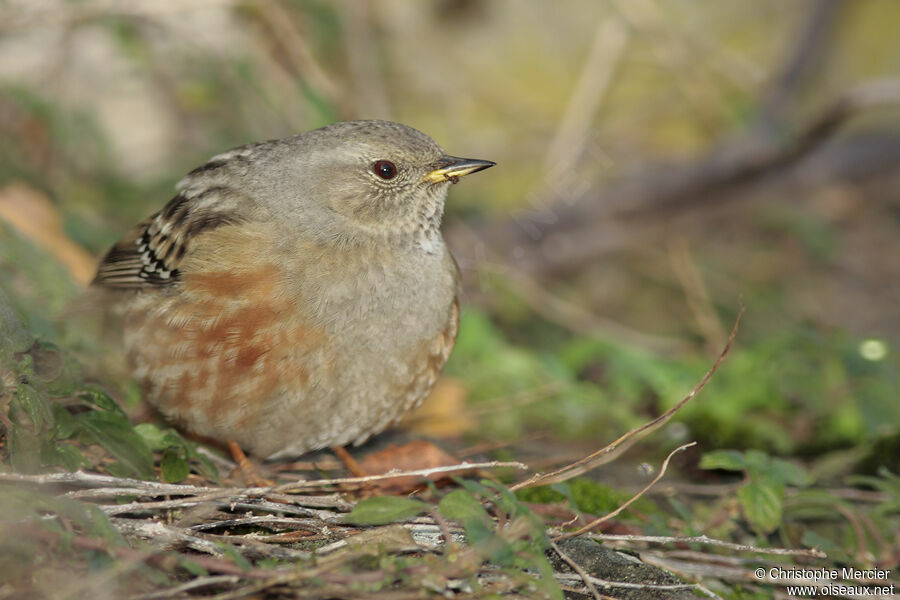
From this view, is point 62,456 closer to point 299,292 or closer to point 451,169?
point 299,292

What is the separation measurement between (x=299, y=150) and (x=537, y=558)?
7.92ft

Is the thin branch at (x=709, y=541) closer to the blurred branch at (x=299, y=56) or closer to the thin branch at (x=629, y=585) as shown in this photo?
the thin branch at (x=629, y=585)

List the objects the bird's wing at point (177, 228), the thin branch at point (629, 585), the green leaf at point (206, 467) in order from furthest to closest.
A: the bird's wing at point (177, 228), the green leaf at point (206, 467), the thin branch at point (629, 585)

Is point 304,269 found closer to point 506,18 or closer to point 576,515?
point 576,515

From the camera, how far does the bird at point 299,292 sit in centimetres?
378

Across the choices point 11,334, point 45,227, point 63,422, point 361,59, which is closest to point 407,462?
point 63,422

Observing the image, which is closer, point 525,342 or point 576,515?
point 576,515

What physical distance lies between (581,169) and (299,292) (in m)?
5.12

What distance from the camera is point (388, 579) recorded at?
2.66m

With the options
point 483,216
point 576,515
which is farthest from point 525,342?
point 576,515

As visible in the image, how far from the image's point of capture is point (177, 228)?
14.2 feet

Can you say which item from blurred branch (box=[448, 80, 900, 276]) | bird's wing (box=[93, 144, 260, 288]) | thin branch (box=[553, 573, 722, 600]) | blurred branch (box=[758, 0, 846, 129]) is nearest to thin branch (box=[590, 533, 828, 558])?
thin branch (box=[553, 573, 722, 600])

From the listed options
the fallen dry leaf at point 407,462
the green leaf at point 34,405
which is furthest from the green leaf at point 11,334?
the fallen dry leaf at point 407,462

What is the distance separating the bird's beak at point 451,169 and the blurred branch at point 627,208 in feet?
10.2
